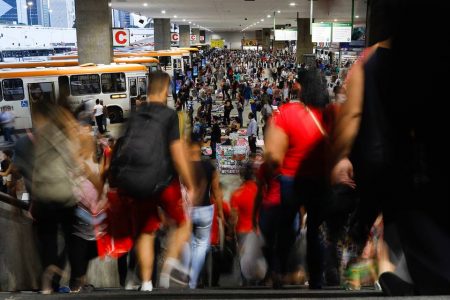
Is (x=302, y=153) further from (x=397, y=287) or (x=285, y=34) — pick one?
(x=285, y=34)

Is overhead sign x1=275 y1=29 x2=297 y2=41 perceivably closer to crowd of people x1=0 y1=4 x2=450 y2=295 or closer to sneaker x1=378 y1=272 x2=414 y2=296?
crowd of people x1=0 y1=4 x2=450 y2=295

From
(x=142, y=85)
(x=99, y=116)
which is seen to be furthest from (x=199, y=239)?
(x=142, y=85)

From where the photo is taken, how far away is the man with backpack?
3.56m

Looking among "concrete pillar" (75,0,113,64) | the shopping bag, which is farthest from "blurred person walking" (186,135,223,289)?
"concrete pillar" (75,0,113,64)

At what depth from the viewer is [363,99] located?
8.52 ft

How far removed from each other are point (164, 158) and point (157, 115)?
298 mm

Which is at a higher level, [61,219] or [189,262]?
[61,219]

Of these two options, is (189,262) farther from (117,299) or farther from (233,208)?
(117,299)

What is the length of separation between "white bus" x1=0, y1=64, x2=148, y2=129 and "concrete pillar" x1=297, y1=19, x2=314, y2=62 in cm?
2240

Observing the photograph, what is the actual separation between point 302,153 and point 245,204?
1.42m

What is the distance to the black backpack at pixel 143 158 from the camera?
3.56 meters

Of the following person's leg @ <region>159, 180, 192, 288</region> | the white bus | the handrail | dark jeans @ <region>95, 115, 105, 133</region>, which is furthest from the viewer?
the white bus

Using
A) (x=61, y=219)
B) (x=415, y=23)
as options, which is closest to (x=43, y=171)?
(x=61, y=219)

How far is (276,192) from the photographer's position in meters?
3.90
